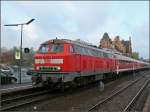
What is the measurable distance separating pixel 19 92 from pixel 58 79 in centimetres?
266

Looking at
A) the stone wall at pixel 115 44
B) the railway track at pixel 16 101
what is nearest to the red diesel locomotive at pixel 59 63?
the railway track at pixel 16 101

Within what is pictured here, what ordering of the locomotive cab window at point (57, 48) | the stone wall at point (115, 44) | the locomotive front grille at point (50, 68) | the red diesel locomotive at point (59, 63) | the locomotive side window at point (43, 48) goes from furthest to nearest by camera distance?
the stone wall at point (115, 44) → the locomotive side window at point (43, 48) → the locomotive cab window at point (57, 48) → the locomotive front grille at point (50, 68) → the red diesel locomotive at point (59, 63)

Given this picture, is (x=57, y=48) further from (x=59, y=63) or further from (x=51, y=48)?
(x=59, y=63)

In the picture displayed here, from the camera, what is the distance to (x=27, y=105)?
14875 mm

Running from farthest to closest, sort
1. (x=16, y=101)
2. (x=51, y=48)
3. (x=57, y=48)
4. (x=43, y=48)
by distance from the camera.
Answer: (x=43, y=48) < (x=51, y=48) < (x=57, y=48) < (x=16, y=101)

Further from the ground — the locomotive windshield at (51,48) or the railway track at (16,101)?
the locomotive windshield at (51,48)

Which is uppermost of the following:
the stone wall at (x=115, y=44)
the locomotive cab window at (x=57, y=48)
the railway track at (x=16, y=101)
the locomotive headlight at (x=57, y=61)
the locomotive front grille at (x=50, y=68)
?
the stone wall at (x=115, y=44)

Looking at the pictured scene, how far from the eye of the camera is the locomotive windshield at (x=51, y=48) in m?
19.7

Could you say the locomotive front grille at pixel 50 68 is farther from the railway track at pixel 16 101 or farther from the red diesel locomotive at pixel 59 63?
the railway track at pixel 16 101

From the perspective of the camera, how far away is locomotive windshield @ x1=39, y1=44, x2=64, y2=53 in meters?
19.7

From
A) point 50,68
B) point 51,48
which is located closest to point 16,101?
point 50,68

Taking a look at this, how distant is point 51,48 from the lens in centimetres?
2000

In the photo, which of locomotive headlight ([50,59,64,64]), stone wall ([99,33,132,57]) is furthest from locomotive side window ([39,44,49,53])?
stone wall ([99,33,132,57])

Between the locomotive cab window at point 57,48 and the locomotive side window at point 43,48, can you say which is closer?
the locomotive cab window at point 57,48
